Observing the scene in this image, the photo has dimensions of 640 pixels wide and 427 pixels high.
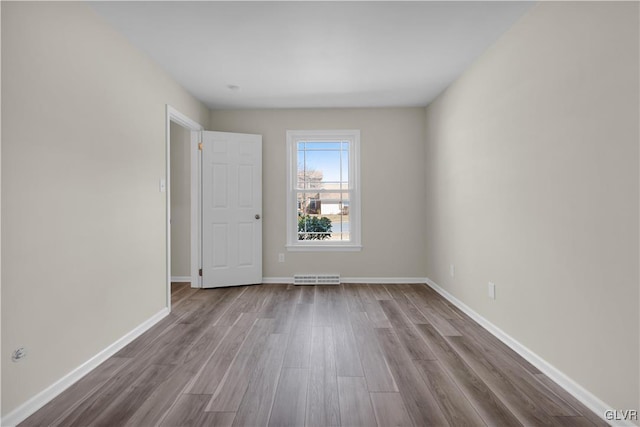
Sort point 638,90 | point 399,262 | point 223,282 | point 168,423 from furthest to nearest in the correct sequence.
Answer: point 399,262
point 223,282
point 168,423
point 638,90

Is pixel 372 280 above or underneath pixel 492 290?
underneath

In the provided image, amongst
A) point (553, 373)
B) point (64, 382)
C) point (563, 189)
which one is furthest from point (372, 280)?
point (64, 382)

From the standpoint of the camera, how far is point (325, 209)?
4.59 m

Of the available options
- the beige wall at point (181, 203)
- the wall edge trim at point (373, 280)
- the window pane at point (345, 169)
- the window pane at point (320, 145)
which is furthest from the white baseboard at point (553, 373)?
the beige wall at point (181, 203)

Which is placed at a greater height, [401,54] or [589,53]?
[401,54]

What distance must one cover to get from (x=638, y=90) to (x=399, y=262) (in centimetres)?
330

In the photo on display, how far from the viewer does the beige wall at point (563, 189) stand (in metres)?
1.52

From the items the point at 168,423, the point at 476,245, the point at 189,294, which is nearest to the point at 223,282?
the point at 189,294

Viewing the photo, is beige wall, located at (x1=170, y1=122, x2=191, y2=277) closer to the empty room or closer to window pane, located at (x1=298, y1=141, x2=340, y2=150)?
the empty room

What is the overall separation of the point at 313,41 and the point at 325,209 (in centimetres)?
240

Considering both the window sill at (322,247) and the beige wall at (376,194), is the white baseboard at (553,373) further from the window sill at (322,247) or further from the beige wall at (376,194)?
the window sill at (322,247)

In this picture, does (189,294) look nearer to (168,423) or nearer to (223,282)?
(223,282)

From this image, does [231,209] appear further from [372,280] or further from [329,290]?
[372,280]

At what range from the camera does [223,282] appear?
4207 mm
